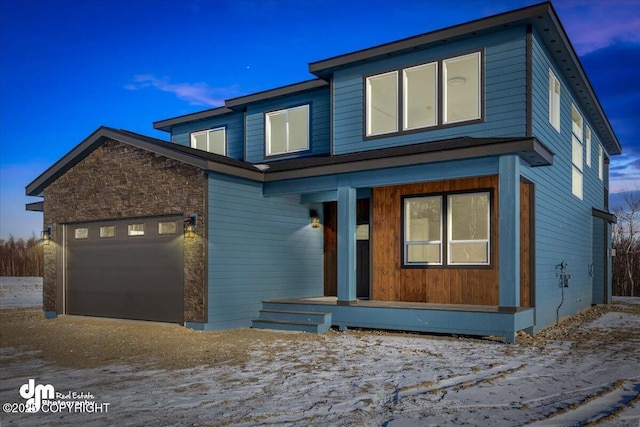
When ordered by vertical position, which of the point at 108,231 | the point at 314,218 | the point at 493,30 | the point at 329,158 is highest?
the point at 493,30

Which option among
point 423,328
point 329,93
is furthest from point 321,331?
point 329,93

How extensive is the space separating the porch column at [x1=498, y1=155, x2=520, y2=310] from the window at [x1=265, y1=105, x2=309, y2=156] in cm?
574

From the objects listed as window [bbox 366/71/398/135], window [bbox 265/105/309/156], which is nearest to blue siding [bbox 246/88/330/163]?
window [bbox 265/105/309/156]

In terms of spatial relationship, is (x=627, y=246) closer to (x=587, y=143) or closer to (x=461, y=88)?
(x=587, y=143)

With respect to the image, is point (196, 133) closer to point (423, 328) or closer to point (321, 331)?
point (321, 331)

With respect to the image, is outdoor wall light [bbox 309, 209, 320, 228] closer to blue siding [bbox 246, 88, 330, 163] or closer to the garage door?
blue siding [bbox 246, 88, 330, 163]

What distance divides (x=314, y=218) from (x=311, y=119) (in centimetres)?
258

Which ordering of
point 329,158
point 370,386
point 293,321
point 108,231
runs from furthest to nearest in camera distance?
point 108,231
point 329,158
point 293,321
point 370,386

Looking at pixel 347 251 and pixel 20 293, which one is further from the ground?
pixel 347 251

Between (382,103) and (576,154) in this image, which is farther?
(576,154)

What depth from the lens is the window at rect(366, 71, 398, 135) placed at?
37.1 ft

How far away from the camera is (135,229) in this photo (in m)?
12.1

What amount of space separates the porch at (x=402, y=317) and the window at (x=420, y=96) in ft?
12.6

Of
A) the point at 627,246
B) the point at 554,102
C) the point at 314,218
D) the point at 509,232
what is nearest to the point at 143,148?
the point at 314,218
